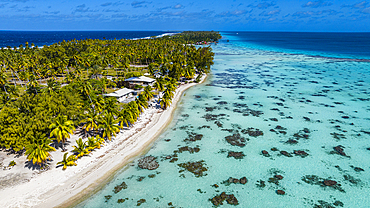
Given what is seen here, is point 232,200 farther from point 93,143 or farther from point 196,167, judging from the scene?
point 93,143

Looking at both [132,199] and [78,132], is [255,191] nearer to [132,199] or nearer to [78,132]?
[132,199]

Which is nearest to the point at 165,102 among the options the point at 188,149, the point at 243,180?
the point at 188,149

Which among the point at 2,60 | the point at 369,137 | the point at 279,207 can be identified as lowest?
the point at 279,207

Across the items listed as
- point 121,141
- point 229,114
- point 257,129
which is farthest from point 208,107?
point 121,141

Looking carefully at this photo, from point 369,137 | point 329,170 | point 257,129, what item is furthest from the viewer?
point 257,129

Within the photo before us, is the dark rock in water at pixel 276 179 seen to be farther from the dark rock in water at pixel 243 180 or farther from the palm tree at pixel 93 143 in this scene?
the palm tree at pixel 93 143

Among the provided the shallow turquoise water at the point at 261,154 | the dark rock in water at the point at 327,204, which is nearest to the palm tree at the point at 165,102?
the shallow turquoise water at the point at 261,154

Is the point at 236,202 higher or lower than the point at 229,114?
lower
